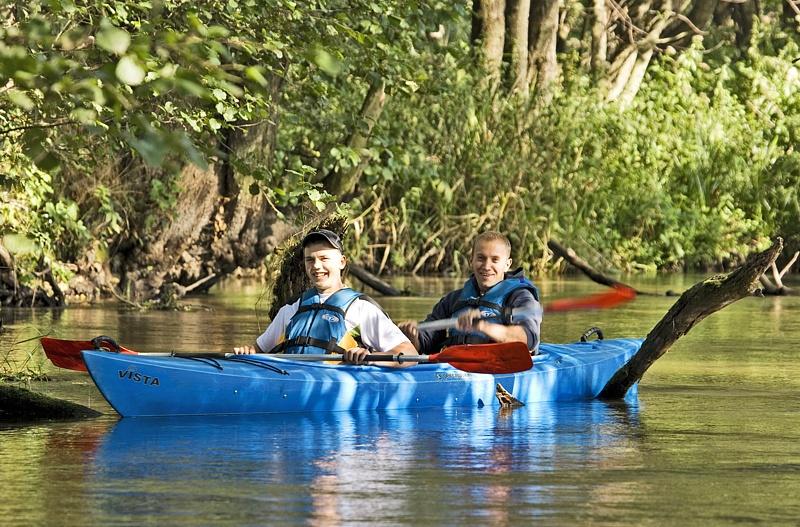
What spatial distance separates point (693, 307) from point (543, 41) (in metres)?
16.2

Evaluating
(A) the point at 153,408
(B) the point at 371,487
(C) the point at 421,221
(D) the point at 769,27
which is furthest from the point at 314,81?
(D) the point at 769,27

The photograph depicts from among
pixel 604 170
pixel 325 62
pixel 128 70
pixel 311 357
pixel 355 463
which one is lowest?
pixel 355 463

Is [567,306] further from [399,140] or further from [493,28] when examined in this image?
[493,28]

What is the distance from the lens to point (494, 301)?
28.6 feet

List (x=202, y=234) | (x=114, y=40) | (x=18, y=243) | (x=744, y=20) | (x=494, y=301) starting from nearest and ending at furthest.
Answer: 1. (x=114, y=40)
2. (x=18, y=243)
3. (x=494, y=301)
4. (x=202, y=234)
5. (x=744, y=20)

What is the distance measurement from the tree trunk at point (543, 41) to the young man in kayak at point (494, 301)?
49.9ft

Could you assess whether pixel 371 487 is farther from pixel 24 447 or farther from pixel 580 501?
pixel 24 447

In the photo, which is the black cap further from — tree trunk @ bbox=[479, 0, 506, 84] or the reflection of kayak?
tree trunk @ bbox=[479, 0, 506, 84]

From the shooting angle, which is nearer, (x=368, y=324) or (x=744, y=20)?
(x=368, y=324)

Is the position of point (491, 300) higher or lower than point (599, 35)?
lower

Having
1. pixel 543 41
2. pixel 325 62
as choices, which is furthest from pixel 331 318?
pixel 543 41

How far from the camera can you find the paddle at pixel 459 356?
8.17m

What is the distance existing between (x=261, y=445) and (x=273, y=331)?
4.90ft

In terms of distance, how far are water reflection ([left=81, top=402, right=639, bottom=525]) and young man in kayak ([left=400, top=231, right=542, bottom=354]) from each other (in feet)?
1.42
